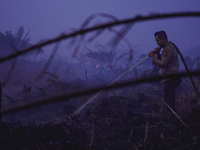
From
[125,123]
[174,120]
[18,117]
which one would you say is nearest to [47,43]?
[125,123]

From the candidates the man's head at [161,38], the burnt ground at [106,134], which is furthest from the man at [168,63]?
the burnt ground at [106,134]

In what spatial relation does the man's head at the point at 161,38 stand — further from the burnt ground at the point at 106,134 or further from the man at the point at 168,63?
the burnt ground at the point at 106,134

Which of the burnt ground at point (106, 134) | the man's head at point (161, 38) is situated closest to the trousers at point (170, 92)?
the burnt ground at point (106, 134)

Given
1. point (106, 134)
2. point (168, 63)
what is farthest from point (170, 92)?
Result: point (106, 134)

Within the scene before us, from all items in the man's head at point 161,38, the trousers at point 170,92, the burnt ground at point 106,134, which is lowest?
the burnt ground at point 106,134

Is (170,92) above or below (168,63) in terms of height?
below

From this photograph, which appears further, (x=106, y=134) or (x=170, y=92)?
(x=170, y=92)

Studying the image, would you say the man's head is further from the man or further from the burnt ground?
the burnt ground

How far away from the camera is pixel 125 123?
290 centimetres

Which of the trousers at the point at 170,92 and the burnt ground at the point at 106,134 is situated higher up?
the trousers at the point at 170,92

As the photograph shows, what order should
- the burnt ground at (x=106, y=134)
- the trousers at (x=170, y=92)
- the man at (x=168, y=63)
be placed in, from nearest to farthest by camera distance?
the burnt ground at (x=106, y=134)
the man at (x=168, y=63)
the trousers at (x=170, y=92)

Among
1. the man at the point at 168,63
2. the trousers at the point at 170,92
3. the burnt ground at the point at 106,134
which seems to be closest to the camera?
the burnt ground at the point at 106,134

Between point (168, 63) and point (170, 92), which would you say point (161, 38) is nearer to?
point (168, 63)

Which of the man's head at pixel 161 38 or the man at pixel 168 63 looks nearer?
the man at pixel 168 63
